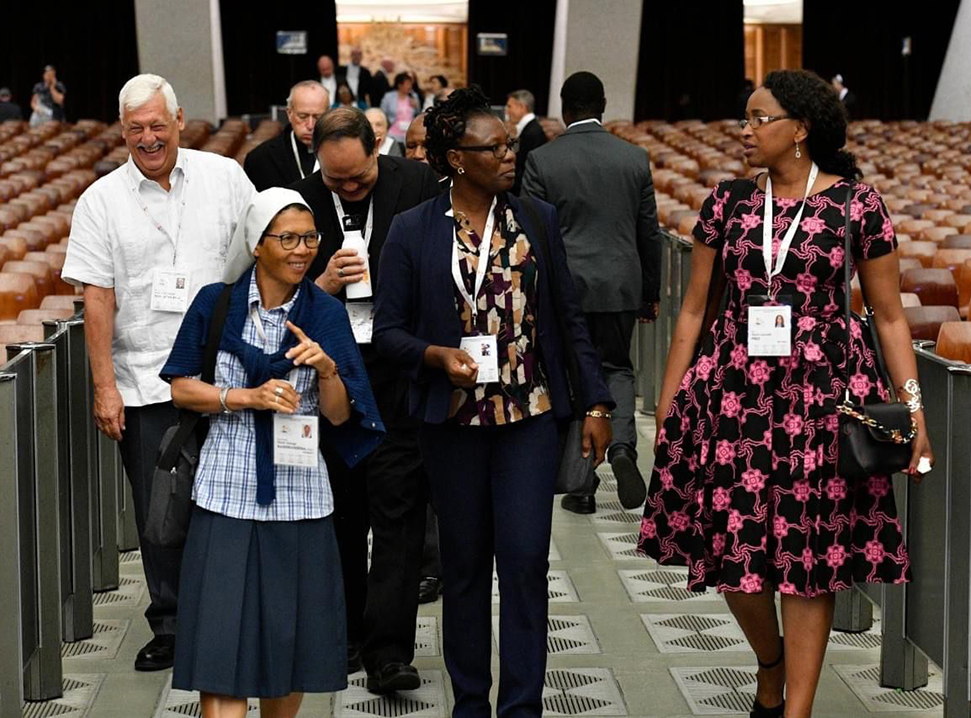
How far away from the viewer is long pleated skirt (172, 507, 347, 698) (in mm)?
3396

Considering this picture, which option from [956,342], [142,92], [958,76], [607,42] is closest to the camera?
[142,92]

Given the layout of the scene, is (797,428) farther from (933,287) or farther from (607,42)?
(607,42)

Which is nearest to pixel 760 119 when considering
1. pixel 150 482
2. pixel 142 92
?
pixel 142 92

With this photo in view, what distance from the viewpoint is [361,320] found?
4.41m

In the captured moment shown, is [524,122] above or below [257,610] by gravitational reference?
above

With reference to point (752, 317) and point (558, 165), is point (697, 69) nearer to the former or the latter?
point (558, 165)

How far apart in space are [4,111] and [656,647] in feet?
74.6

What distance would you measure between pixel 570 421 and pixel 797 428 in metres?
0.57

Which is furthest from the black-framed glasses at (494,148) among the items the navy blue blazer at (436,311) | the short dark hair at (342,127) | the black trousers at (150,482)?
the black trousers at (150,482)

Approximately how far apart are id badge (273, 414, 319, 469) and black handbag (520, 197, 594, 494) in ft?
2.45

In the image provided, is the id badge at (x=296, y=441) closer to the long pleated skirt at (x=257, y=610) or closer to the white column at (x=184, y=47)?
the long pleated skirt at (x=257, y=610)

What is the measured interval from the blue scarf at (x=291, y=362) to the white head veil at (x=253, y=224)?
31 millimetres

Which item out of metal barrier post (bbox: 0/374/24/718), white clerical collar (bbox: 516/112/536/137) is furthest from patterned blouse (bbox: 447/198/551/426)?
white clerical collar (bbox: 516/112/536/137)

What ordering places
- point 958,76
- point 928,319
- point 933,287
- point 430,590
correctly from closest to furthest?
point 430,590, point 928,319, point 933,287, point 958,76
